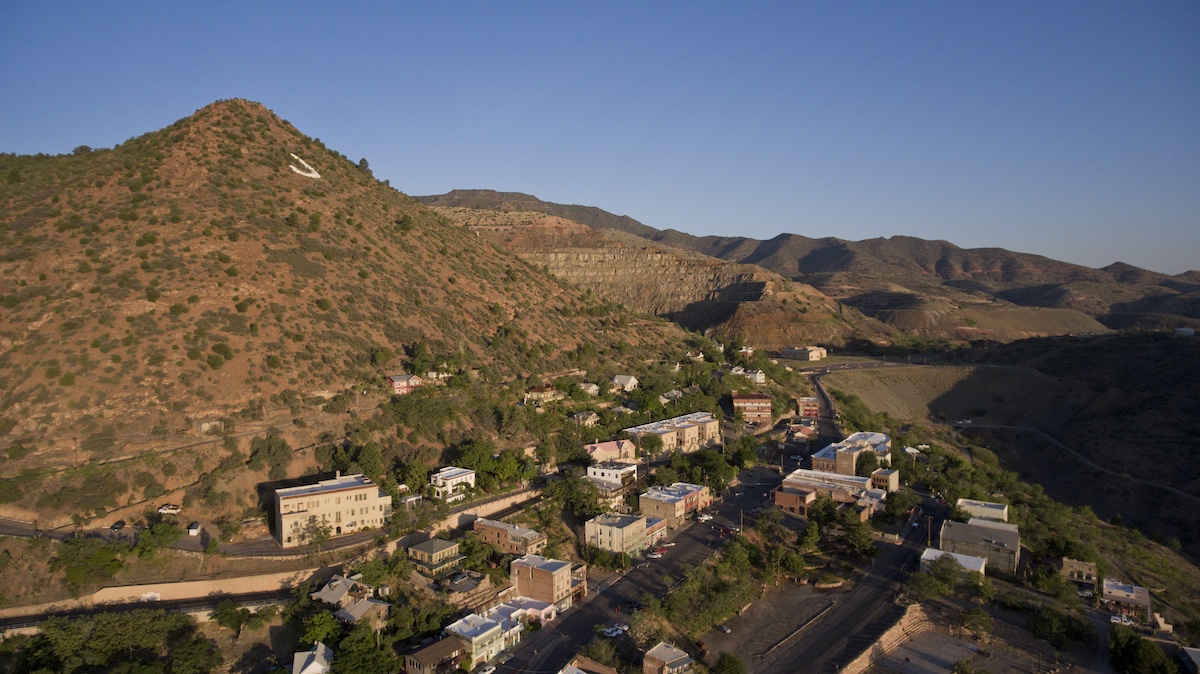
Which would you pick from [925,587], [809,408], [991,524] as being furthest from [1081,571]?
[809,408]

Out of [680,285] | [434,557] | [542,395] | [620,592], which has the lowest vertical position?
[620,592]

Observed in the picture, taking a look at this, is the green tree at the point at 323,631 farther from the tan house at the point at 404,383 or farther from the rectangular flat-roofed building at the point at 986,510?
the rectangular flat-roofed building at the point at 986,510

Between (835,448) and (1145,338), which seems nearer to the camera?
(835,448)

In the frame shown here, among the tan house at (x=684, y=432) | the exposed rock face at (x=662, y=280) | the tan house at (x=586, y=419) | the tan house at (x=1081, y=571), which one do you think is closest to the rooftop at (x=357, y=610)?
the tan house at (x=586, y=419)

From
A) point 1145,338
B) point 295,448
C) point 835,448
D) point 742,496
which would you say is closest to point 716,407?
point 835,448

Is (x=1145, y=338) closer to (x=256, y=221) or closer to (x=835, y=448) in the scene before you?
(x=835, y=448)

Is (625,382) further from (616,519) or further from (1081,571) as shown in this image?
(1081,571)
